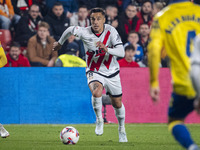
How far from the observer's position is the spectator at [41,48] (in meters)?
13.7

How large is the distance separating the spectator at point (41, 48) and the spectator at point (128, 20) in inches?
87.3

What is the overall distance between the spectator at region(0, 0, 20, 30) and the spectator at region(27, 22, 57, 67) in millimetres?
910

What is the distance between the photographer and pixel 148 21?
49.3 ft

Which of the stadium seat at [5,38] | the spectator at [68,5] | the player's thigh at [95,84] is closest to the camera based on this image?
the player's thigh at [95,84]

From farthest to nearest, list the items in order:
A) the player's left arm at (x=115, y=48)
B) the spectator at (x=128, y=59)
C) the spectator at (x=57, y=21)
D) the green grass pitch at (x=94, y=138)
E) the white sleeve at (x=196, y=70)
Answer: the spectator at (x=57, y=21) < the spectator at (x=128, y=59) < the player's left arm at (x=115, y=48) < the green grass pitch at (x=94, y=138) < the white sleeve at (x=196, y=70)

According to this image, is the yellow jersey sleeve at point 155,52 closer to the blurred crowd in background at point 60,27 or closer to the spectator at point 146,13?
the blurred crowd in background at point 60,27

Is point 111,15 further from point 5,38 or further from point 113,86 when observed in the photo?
point 113,86

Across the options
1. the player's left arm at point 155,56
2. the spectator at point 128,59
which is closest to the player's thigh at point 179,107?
the player's left arm at point 155,56

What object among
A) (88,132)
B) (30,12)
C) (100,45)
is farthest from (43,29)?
(100,45)

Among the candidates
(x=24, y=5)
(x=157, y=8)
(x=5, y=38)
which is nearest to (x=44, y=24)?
(x=5, y=38)

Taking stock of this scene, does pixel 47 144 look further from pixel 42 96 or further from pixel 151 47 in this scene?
pixel 42 96

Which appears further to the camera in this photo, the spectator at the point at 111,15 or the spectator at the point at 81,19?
the spectator at the point at 111,15

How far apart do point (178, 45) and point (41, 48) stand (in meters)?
9.06

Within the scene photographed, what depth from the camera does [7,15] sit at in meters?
14.2
